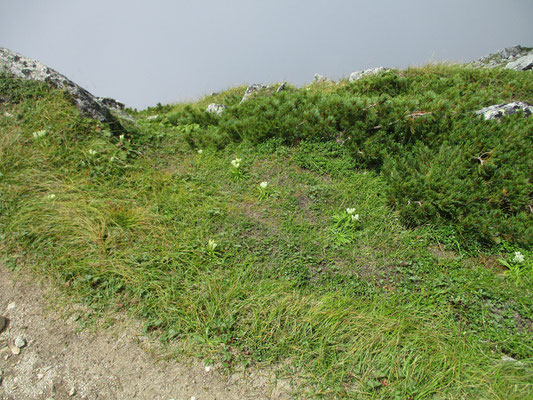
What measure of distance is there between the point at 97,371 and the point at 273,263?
83.2 inches

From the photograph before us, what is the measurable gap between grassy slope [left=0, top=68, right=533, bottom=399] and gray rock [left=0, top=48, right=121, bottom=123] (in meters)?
0.44

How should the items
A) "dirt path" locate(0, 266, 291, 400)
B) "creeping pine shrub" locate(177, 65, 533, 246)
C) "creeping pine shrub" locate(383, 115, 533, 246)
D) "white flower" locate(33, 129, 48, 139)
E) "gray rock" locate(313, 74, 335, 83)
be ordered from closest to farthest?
"dirt path" locate(0, 266, 291, 400) < "creeping pine shrub" locate(383, 115, 533, 246) < "creeping pine shrub" locate(177, 65, 533, 246) < "white flower" locate(33, 129, 48, 139) < "gray rock" locate(313, 74, 335, 83)

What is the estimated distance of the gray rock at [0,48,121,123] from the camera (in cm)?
615

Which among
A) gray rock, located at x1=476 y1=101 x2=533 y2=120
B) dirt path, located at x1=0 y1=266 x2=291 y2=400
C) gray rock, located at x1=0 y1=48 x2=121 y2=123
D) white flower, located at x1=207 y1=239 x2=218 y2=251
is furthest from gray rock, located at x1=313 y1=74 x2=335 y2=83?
dirt path, located at x1=0 y1=266 x2=291 y2=400

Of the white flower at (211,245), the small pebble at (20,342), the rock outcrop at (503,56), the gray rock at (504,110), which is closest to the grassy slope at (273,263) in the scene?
the white flower at (211,245)

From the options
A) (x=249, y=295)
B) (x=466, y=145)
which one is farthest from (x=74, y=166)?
(x=466, y=145)

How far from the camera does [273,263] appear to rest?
3.95 m

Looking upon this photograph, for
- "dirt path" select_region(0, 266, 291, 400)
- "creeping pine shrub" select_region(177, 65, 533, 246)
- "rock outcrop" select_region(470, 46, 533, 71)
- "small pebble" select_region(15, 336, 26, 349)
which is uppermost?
"rock outcrop" select_region(470, 46, 533, 71)

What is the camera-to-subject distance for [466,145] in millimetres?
4918

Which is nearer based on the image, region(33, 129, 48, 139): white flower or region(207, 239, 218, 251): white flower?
region(207, 239, 218, 251): white flower

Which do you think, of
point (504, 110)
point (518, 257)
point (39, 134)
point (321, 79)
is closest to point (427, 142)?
point (504, 110)

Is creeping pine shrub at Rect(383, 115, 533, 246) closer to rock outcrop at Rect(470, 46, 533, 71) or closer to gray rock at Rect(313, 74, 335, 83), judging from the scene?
gray rock at Rect(313, 74, 335, 83)

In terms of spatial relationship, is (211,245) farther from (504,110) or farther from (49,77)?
(504,110)

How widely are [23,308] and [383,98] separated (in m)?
6.11
